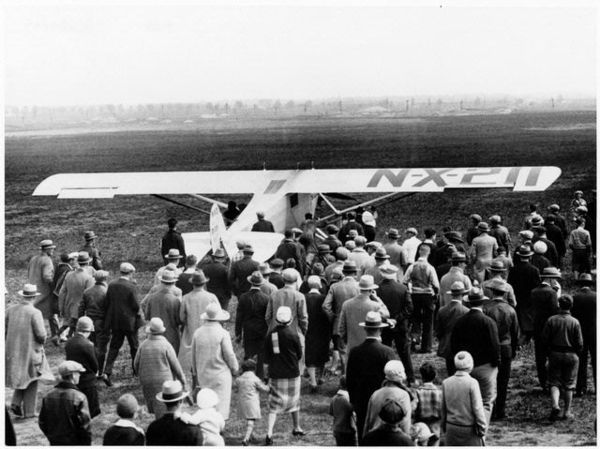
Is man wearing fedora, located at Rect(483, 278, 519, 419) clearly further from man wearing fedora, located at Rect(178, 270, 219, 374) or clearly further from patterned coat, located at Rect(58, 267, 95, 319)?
patterned coat, located at Rect(58, 267, 95, 319)

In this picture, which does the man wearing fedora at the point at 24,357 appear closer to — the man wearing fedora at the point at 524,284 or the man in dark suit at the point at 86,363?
the man in dark suit at the point at 86,363

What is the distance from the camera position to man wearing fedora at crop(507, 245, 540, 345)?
10.2 metres

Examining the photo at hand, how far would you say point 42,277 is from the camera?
36.7 ft

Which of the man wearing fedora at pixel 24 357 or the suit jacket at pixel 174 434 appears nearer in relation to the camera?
the suit jacket at pixel 174 434

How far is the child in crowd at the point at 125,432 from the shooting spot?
18.9 feet

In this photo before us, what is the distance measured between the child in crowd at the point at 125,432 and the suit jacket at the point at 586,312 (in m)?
5.22

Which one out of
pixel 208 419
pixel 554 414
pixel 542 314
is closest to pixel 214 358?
pixel 208 419

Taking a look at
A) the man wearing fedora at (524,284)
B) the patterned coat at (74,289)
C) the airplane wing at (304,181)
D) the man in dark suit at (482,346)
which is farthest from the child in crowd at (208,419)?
the airplane wing at (304,181)

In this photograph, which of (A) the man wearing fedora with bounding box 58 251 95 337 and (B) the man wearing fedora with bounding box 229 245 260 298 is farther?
(B) the man wearing fedora with bounding box 229 245 260 298

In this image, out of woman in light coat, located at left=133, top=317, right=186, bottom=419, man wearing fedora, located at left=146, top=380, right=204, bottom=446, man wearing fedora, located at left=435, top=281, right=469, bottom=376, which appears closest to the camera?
man wearing fedora, located at left=146, top=380, right=204, bottom=446

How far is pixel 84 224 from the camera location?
24547mm

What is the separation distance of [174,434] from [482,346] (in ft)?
11.4

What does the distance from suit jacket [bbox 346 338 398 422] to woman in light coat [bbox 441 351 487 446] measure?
2.02 ft

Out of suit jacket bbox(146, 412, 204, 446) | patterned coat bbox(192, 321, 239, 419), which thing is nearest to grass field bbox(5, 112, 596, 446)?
patterned coat bbox(192, 321, 239, 419)
